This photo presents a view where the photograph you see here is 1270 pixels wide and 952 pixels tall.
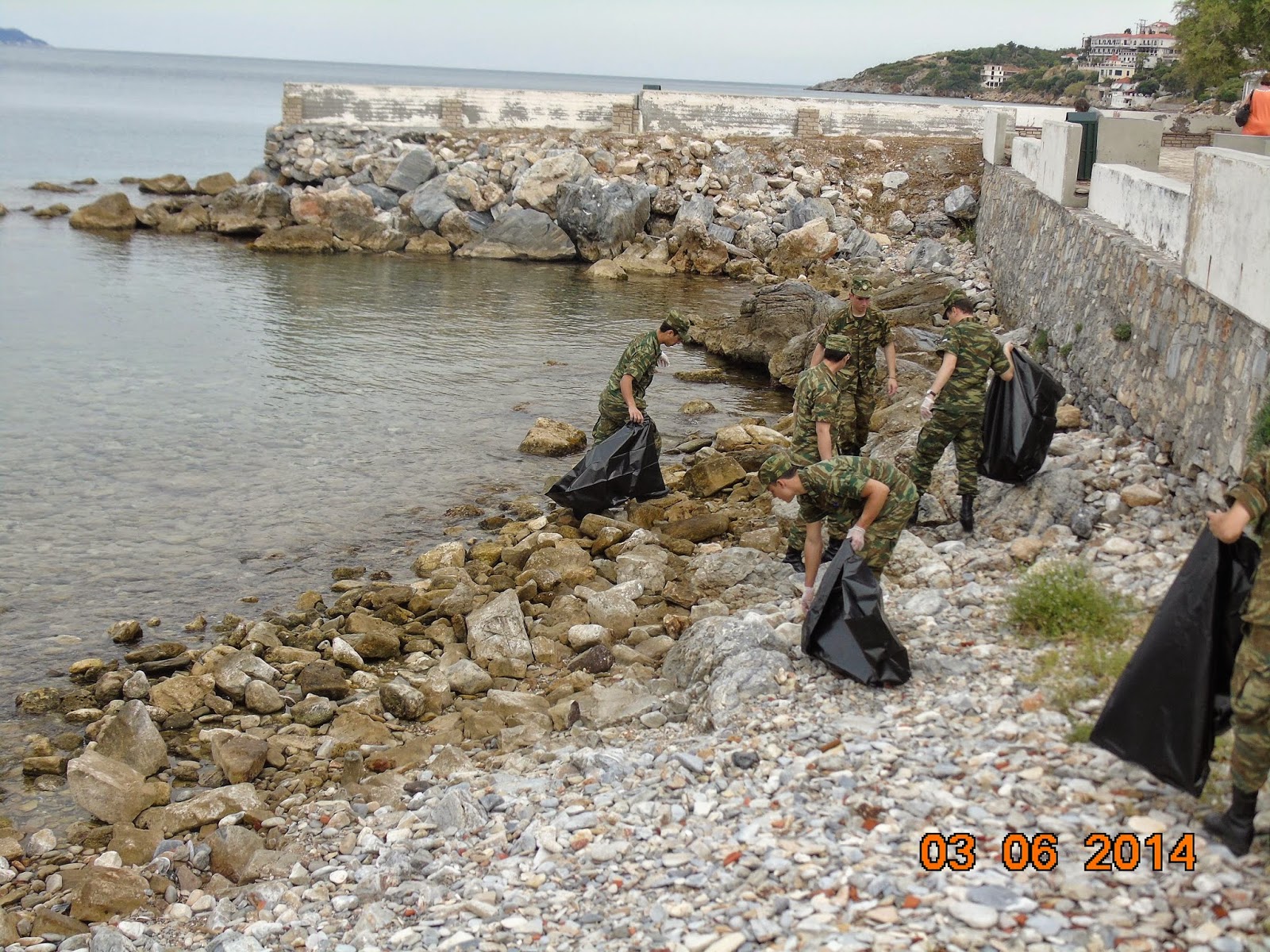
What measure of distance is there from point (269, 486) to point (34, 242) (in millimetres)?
19990

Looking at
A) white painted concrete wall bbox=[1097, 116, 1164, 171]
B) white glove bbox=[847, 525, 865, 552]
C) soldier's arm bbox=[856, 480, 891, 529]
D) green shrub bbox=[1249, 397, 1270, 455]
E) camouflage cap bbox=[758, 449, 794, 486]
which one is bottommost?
white glove bbox=[847, 525, 865, 552]

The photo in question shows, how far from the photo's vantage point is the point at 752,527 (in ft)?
34.6

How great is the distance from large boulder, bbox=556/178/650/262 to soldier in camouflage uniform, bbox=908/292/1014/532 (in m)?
19.4

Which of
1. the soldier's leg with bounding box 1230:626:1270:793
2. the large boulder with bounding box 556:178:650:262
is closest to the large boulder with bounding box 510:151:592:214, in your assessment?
the large boulder with bounding box 556:178:650:262

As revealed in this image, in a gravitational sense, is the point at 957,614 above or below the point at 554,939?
above

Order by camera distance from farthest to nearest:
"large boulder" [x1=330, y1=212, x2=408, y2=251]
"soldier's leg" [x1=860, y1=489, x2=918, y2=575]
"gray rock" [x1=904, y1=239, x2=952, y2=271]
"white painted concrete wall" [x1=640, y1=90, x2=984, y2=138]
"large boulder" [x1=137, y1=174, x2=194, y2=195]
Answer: "large boulder" [x1=137, y1=174, x2=194, y2=195] → "white painted concrete wall" [x1=640, y1=90, x2=984, y2=138] → "large boulder" [x1=330, y1=212, x2=408, y2=251] → "gray rock" [x1=904, y1=239, x2=952, y2=271] → "soldier's leg" [x1=860, y1=489, x2=918, y2=575]

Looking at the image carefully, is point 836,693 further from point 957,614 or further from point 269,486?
point 269,486

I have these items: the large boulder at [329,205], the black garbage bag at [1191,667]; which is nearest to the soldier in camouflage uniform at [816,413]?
the black garbage bag at [1191,667]

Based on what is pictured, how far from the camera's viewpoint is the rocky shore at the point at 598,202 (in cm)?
2652

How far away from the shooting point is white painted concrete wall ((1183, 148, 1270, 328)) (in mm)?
6965

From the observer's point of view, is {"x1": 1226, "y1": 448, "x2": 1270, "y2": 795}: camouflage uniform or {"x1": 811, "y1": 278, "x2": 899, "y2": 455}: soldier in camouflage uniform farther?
{"x1": 811, "y1": 278, "x2": 899, "y2": 455}: soldier in camouflage uniform

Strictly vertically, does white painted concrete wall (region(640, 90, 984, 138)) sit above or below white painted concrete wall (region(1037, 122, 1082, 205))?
above

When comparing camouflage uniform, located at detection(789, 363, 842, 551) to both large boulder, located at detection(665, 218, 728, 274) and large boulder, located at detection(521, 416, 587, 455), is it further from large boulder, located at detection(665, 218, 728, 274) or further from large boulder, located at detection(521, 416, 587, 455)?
large boulder, located at detection(665, 218, 728, 274)

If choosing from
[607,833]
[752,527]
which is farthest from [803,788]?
[752,527]
